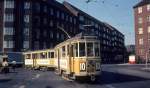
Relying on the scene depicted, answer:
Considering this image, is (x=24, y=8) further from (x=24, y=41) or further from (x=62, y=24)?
(x=62, y=24)

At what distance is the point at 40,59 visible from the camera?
4569cm

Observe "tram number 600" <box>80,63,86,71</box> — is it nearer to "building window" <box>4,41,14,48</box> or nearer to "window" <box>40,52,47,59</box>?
"window" <box>40,52,47,59</box>

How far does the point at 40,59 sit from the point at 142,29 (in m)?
52.4

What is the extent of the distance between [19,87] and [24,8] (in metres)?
61.0

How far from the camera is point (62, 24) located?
94625mm

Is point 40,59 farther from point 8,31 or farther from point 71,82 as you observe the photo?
point 8,31

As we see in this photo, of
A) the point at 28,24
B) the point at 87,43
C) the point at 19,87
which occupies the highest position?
the point at 28,24

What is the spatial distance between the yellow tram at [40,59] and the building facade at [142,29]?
45.5 m

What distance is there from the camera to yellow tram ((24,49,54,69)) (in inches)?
1606

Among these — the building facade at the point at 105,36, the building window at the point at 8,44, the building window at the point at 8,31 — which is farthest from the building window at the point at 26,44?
the building facade at the point at 105,36

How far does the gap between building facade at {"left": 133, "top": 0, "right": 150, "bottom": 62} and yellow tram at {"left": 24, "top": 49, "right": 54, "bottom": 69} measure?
4552cm

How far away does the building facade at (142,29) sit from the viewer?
297ft

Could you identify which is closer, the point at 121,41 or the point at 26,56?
the point at 26,56

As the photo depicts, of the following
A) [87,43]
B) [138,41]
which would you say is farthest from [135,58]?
[87,43]
